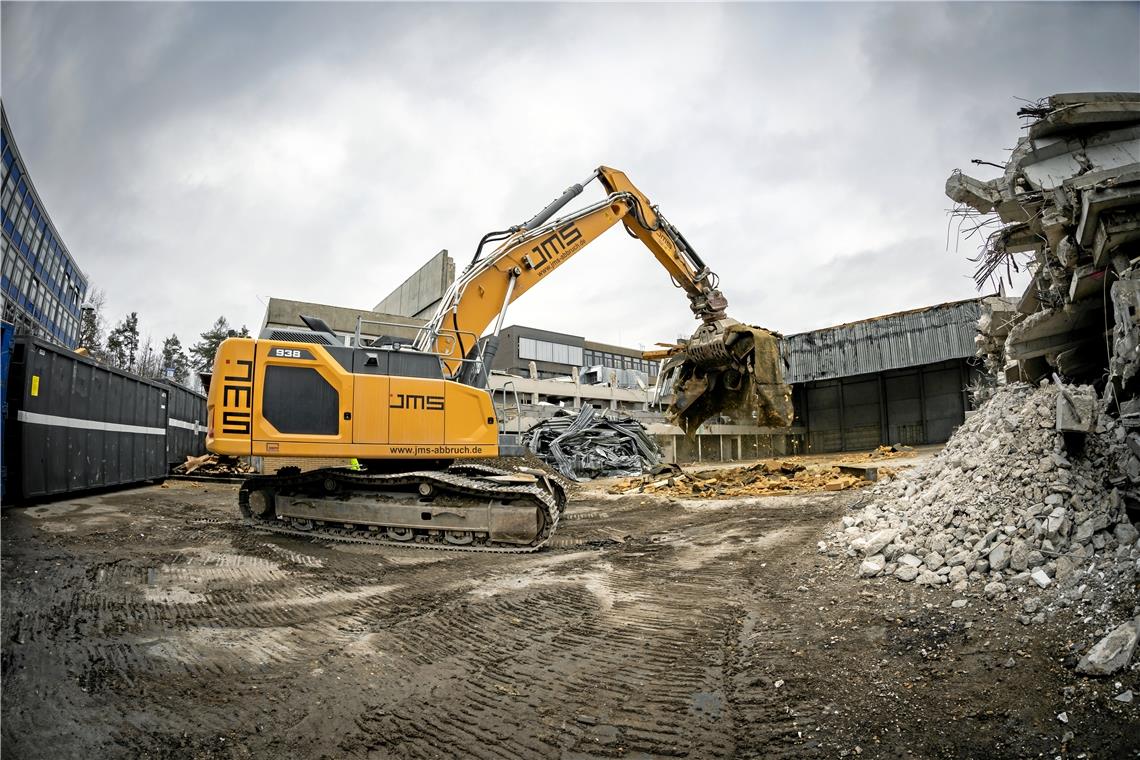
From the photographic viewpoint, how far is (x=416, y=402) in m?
7.08

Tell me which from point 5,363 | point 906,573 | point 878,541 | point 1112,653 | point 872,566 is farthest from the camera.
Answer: point 5,363

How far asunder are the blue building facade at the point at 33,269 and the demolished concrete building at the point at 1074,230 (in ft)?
41.6

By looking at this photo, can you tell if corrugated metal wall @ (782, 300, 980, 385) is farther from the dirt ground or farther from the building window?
the dirt ground

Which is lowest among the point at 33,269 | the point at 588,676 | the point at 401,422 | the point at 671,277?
the point at 588,676

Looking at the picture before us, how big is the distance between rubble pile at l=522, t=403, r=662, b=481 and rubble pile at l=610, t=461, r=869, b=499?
2.50m

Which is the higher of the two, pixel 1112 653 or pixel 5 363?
pixel 5 363

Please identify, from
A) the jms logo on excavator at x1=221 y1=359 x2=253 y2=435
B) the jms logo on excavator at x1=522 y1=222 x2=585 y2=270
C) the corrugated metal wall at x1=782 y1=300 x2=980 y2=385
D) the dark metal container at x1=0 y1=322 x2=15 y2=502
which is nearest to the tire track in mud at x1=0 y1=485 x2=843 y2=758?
the jms logo on excavator at x1=221 y1=359 x2=253 y2=435

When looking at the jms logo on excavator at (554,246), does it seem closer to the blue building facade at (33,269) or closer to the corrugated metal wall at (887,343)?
the blue building facade at (33,269)

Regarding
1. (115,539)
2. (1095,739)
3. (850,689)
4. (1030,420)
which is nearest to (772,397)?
(1030,420)

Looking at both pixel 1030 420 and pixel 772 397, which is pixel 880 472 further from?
pixel 1030 420

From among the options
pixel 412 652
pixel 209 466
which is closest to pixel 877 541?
pixel 412 652

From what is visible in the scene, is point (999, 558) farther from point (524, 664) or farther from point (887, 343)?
point (887, 343)

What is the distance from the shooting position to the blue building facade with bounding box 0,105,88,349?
10.7 metres

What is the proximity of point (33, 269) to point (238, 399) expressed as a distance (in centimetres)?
1081
